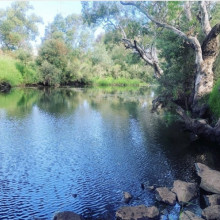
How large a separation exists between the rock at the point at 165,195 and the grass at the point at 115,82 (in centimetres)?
7056

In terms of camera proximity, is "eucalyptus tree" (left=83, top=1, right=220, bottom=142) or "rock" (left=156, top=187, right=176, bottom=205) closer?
"rock" (left=156, top=187, right=176, bottom=205)

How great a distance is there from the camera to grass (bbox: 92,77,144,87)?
267 ft

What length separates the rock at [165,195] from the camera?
997cm

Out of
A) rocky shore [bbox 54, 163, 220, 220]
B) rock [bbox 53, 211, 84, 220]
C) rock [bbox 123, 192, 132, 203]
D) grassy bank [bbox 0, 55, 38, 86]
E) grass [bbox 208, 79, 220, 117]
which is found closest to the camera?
rock [bbox 53, 211, 84, 220]

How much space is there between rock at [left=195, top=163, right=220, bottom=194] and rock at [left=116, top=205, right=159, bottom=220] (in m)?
3.10

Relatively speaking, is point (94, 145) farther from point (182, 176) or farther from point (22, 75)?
point (22, 75)

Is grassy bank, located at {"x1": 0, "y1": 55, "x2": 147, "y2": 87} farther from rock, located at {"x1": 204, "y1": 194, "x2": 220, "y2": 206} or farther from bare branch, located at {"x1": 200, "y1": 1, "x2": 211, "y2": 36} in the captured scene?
rock, located at {"x1": 204, "y1": 194, "x2": 220, "y2": 206}

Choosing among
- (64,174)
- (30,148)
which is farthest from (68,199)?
(30,148)

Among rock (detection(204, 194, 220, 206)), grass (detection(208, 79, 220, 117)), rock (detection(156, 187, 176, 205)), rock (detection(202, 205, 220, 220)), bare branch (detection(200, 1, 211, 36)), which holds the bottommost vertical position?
rock (detection(156, 187, 176, 205))

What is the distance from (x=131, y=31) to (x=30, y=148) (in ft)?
67.0

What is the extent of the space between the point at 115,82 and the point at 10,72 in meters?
36.4

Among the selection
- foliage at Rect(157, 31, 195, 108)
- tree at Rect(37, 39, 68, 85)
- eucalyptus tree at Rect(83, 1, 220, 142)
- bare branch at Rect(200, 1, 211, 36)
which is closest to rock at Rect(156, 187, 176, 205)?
eucalyptus tree at Rect(83, 1, 220, 142)

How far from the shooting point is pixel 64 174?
1256 cm

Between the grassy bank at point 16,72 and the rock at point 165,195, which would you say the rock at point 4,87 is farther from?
the rock at point 165,195
